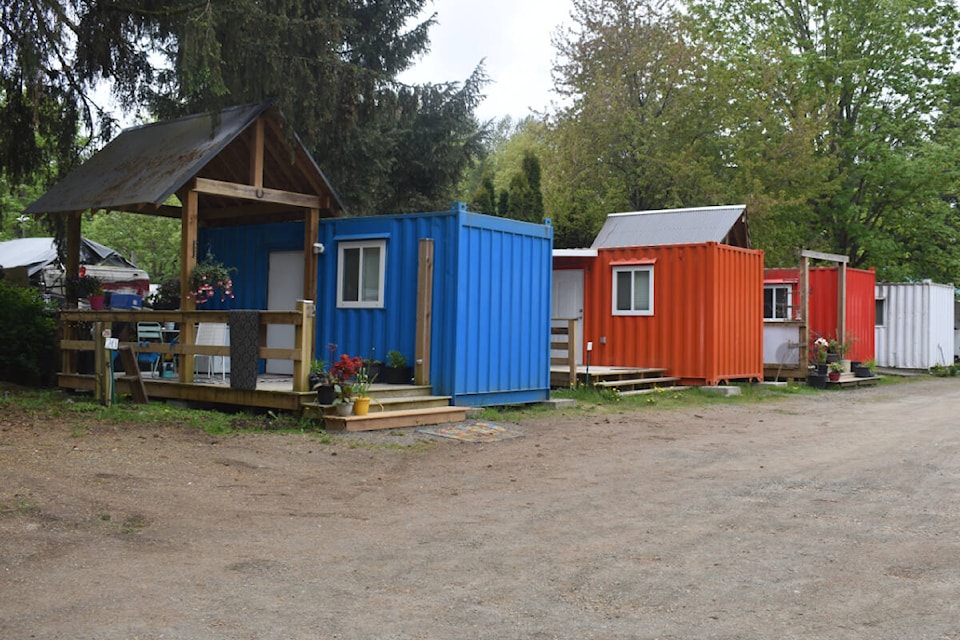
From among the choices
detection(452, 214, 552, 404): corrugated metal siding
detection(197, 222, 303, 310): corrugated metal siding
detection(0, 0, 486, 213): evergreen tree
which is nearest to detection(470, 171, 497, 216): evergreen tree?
detection(0, 0, 486, 213): evergreen tree

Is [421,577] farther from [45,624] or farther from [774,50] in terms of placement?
[774,50]

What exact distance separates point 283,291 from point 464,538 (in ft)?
29.4

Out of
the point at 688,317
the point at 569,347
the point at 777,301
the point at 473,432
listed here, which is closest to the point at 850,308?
the point at 777,301

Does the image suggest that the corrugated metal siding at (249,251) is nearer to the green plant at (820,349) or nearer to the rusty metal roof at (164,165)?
the rusty metal roof at (164,165)

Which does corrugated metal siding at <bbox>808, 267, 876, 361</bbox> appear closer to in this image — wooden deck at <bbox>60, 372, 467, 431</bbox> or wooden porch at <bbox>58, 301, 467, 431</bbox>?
wooden deck at <bbox>60, 372, 467, 431</bbox>

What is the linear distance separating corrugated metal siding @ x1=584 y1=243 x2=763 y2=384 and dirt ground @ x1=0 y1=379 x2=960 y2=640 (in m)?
6.95

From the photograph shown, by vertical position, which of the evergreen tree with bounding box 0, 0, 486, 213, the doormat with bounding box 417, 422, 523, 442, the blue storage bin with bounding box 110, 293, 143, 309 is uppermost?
the evergreen tree with bounding box 0, 0, 486, 213

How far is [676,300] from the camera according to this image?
1734 centimetres

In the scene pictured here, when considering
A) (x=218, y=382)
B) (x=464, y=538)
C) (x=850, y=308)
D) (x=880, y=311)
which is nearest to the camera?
(x=464, y=538)

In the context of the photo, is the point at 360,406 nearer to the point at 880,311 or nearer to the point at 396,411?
the point at 396,411

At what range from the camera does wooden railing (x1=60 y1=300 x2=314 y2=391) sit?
413 inches

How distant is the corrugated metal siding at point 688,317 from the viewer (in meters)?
17.1

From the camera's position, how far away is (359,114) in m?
16.0

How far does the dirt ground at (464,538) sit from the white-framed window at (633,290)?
7683 millimetres
